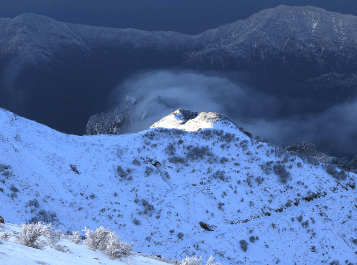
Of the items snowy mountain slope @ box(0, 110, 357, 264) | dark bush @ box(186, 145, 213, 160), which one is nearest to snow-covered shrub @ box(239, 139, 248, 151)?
snowy mountain slope @ box(0, 110, 357, 264)

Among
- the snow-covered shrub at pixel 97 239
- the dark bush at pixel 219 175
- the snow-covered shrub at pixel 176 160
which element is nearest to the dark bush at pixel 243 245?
the dark bush at pixel 219 175

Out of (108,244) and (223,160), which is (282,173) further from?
(108,244)

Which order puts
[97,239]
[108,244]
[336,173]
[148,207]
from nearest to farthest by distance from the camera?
[108,244]
[97,239]
[148,207]
[336,173]

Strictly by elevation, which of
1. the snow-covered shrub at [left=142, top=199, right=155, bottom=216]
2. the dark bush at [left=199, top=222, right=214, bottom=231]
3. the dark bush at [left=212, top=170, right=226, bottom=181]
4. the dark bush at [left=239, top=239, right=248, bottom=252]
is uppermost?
the dark bush at [left=212, top=170, right=226, bottom=181]

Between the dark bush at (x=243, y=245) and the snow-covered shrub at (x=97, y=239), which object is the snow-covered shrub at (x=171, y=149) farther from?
the snow-covered shrub at (x=97, y=239)

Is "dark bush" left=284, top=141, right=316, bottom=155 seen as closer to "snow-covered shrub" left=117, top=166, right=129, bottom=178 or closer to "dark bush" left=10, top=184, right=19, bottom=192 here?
"snow-covered shrub" left=117, top=166, right=129, bottom=178

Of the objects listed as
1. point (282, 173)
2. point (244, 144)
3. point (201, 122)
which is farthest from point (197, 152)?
point (201, 122)
